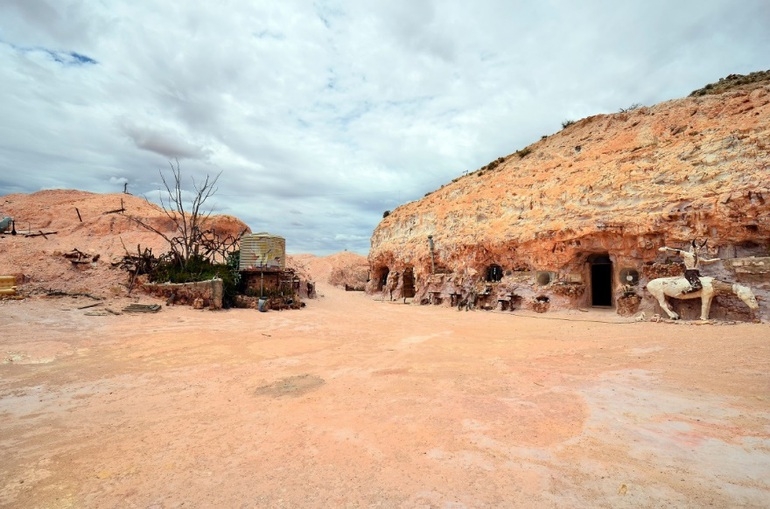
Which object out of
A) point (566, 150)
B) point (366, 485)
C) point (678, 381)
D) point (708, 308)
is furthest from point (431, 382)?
point (566, 150)

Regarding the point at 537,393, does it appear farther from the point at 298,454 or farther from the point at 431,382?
the point at 298,454

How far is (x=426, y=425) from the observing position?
3.77 meters

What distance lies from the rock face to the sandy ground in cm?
454

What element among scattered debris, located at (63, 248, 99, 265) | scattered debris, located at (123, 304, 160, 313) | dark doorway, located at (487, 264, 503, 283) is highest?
scattered debris, located at (63, 248, 99, 265)

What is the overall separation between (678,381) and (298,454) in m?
5.09

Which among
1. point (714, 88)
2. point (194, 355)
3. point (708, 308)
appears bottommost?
point (194, 355)

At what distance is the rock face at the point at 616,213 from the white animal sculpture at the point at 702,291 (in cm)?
62

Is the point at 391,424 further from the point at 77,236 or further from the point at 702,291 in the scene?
the point at 77,236

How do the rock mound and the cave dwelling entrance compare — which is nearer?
the rock mound

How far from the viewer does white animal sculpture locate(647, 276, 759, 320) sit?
9.41m

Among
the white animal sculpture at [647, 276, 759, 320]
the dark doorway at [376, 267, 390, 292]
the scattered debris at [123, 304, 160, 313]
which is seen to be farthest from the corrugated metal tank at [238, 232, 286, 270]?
the white animal sculpture at [647, 276, 759, 320]

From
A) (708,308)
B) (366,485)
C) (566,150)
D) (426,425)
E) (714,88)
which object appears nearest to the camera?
(366,485)

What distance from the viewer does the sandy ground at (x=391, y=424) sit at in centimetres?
265

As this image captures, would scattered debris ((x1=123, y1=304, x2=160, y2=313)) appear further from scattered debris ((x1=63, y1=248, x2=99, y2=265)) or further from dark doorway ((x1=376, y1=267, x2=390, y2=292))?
dark doorway ((x1=376, y1=267, x2=390, y2=292))
